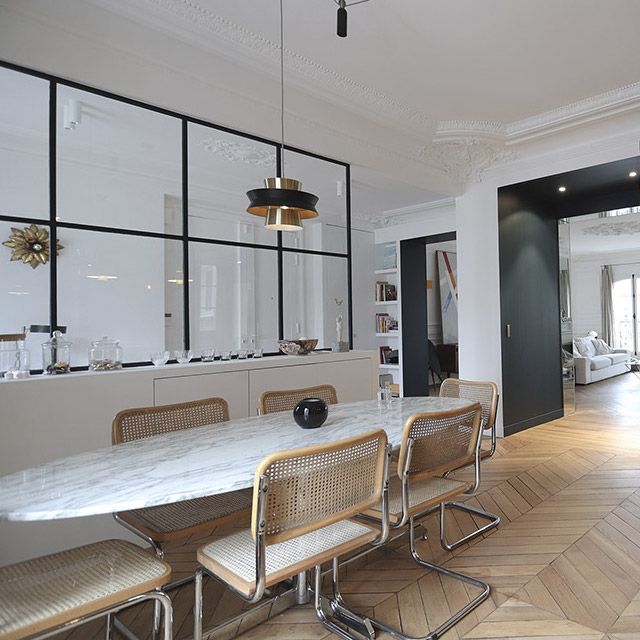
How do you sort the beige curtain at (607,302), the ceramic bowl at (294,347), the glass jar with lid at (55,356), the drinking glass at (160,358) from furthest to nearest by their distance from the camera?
the beige curtain at (607,302) → the ceramic bowl at (294,347) → the drinking glass at (160,358) → the glass jar with lid at (55,356)

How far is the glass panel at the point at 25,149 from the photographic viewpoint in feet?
8.43

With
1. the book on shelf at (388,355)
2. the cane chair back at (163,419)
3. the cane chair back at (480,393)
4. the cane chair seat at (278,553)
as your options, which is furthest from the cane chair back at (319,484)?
the book on shelf at (388,355)

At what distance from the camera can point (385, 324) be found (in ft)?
25.3

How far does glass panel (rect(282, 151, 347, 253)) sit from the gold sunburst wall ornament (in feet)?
5.66

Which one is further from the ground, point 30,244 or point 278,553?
point 30,244

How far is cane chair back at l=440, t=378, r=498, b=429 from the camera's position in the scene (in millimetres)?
3018

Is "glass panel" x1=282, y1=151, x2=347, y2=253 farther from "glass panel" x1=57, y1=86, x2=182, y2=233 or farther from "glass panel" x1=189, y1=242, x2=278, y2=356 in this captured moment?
"glass panel" x1=57, y1=86, x2=182, y2=233

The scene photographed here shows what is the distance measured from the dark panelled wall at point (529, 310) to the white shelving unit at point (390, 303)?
6.11ft

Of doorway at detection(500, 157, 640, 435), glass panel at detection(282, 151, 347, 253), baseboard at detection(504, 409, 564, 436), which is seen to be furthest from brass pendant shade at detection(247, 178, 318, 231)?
baseboard at detection(504, 409, 564, 436)

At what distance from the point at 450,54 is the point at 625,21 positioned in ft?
3.33

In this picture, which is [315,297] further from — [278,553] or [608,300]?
[608,300]

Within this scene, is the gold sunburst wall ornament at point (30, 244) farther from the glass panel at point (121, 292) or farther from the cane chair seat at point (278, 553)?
the cane chair seat at point (278, 553)

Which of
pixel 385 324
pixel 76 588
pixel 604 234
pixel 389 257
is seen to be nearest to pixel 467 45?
pixel 76 588

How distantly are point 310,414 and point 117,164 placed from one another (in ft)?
6.71
